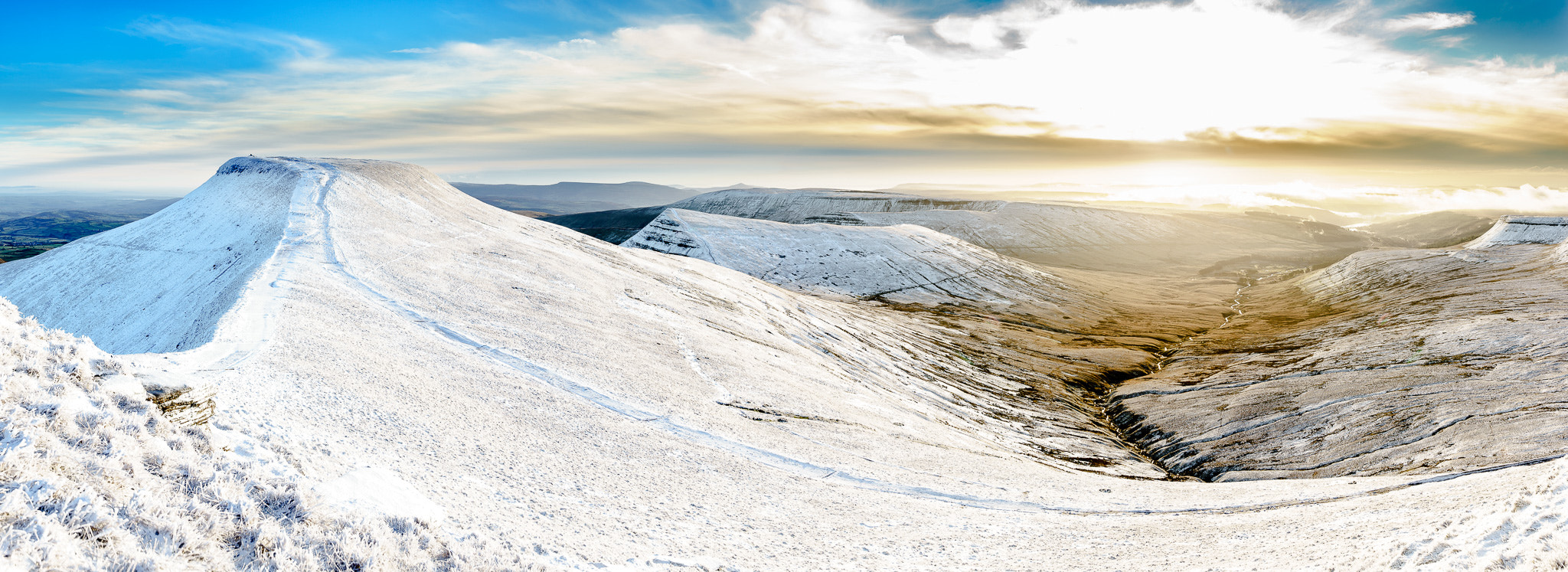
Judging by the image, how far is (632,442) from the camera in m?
17.2

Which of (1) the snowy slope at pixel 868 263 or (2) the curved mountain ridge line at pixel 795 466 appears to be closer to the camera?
(2) the curved mountain ridge line at pixel 795 466

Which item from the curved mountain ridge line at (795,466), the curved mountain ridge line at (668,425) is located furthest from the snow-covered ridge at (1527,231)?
the curved mountain ridge line at (668,425)

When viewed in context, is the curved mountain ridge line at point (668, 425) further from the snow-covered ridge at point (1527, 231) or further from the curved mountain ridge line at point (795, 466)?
the snow-covered ridge at point (1527, 231)

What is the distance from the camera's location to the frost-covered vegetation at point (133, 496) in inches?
295

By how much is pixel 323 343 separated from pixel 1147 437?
142ft

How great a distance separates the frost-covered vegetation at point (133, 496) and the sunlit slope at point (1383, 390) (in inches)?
1449

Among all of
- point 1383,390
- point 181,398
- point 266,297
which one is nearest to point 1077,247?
point 1383,390

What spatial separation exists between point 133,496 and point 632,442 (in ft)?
32.6

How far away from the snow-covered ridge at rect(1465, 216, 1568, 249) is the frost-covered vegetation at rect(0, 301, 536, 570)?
441 feet

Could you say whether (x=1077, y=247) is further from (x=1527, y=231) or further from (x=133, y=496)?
(x=133, y=496)

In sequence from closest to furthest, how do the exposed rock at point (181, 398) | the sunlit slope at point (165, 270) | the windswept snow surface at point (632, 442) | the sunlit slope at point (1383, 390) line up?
1. the exposed rock at point (181, 398)
2. the windswept snow surface at point (632, 442)
3. the sunlit slope at point (165, 270)
4. the sunlit slope at point (1383, 390)

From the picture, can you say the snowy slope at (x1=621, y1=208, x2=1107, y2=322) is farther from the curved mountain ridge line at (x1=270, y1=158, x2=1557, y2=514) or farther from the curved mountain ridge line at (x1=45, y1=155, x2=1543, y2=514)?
the curved mountain ridge line at (x1=270, y1=158, x2=1557, y2=514)

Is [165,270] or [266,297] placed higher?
[165,270]

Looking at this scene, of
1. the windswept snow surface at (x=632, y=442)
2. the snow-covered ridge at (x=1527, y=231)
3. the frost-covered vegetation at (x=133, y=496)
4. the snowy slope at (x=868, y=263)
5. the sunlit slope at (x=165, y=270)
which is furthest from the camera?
the snow-covered ridge at (x=1527, y=231)
